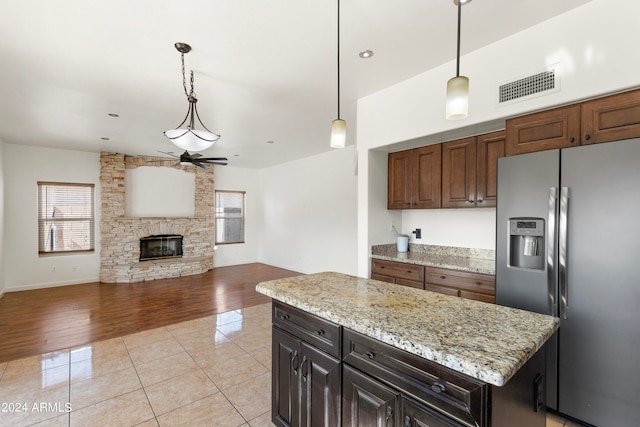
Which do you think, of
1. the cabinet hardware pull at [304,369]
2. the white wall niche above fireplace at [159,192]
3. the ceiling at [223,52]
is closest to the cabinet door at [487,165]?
the ceiling at [223,52]

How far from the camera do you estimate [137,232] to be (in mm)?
7117

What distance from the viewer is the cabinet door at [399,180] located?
364 centimetres

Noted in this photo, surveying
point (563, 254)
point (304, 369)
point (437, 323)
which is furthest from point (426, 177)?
point (304, 369)

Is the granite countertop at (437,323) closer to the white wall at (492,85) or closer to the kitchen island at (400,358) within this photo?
the kitchen island at (400,358)

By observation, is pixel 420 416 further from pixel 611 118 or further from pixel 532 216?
pixel 611 118

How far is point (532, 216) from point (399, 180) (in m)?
1.68

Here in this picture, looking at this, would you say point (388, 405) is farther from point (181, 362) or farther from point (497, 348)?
point (181, 362)

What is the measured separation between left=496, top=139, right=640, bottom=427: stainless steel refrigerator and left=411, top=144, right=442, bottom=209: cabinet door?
1.04 metres

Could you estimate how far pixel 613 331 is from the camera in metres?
1.88

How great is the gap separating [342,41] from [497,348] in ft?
7.91

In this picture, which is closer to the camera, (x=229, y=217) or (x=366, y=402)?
(x=366, y=402)

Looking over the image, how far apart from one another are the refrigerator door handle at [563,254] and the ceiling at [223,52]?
1.35 metres

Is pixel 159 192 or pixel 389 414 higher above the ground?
pixel 159 192

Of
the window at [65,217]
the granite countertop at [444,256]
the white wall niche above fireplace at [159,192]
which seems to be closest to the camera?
the granite countertop at [444,256]
